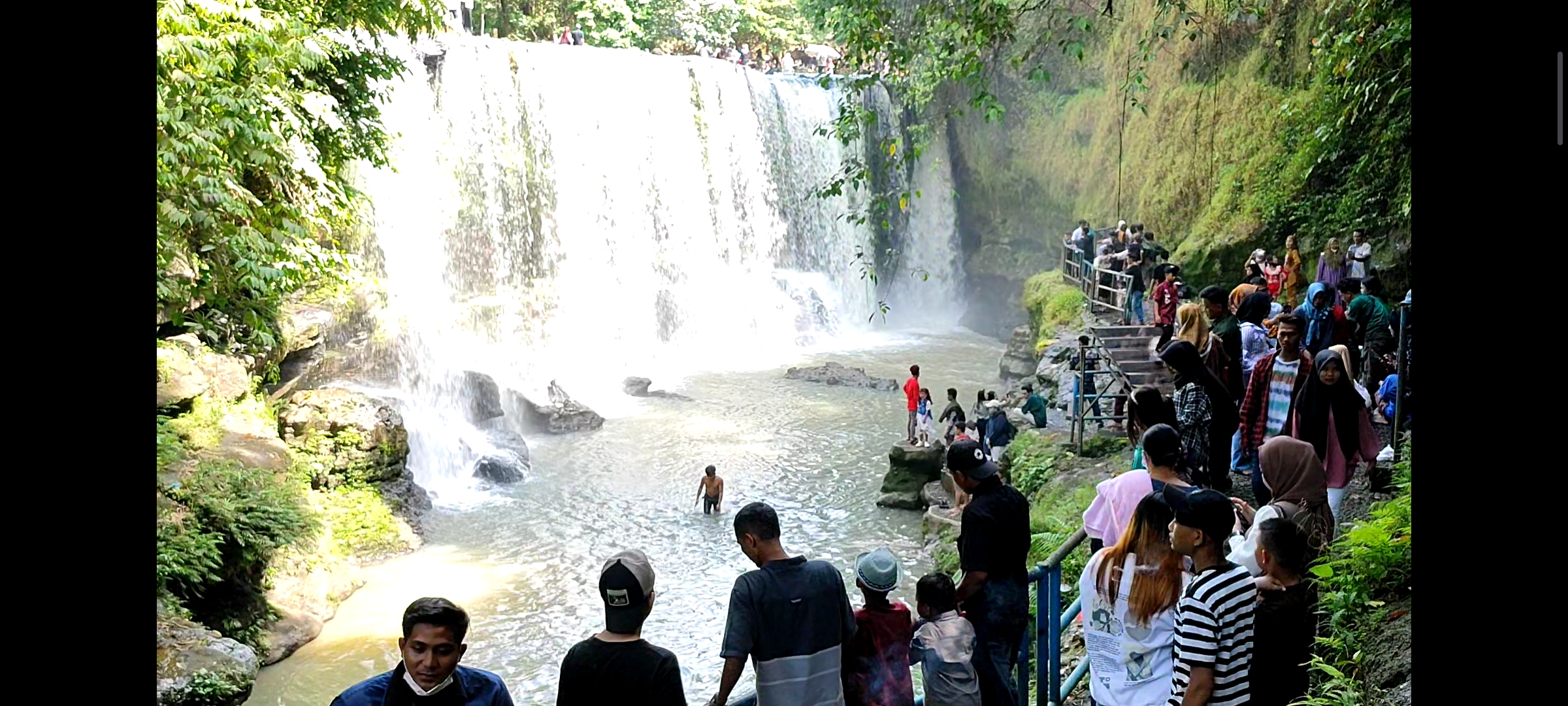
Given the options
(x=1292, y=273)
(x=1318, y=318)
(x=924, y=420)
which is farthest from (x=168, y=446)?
(x=1292, y=273)

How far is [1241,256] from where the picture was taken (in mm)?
17906

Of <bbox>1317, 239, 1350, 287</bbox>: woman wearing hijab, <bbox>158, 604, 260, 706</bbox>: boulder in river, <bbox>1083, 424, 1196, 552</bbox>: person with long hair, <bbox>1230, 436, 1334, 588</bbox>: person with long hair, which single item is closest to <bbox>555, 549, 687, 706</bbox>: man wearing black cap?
<bbox>1083, 424, 1196, 552</bbox>: person with long hair

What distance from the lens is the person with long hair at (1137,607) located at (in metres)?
3.97

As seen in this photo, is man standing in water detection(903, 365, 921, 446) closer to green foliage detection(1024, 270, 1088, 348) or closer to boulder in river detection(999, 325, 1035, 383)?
green foliage detection(1024, 270, 1088, 348)

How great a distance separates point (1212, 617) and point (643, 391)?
19060mm

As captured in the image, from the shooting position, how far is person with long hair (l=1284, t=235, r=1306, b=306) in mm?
14047

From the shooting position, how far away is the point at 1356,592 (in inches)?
200

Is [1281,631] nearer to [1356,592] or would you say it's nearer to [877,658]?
[877,658]

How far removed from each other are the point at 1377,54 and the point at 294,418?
11895 millimetres

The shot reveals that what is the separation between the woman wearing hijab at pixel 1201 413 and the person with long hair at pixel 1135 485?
159 cm

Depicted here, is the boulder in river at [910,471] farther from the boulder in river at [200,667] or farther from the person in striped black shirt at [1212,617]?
the person in striped black shirt at [1212,617]

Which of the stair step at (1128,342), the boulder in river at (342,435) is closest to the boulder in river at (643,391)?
the boulder in river at (342,435)
